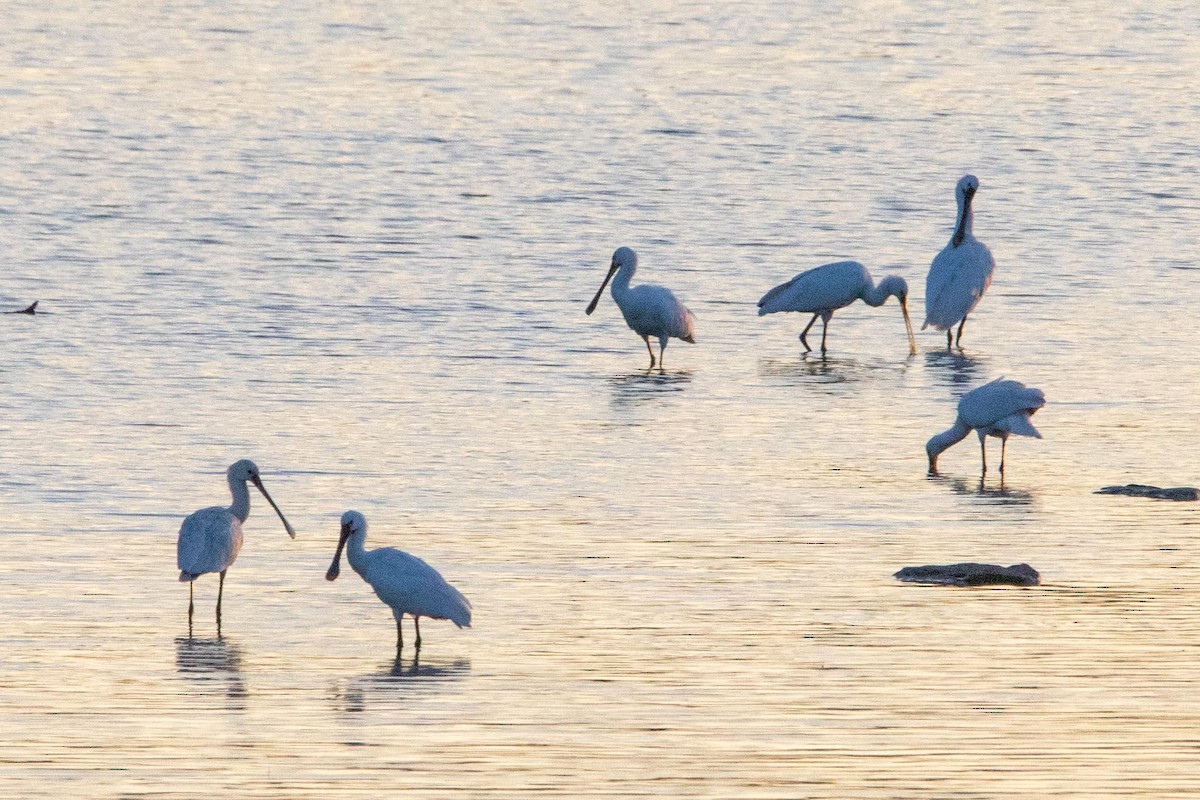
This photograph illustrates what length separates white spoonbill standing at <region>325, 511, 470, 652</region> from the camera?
9.83 meters

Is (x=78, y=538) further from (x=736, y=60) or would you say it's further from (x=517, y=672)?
(x=736, y=60)

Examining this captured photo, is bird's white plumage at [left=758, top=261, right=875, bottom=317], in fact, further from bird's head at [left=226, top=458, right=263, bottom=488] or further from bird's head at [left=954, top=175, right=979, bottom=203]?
bird's head at [left=226, top=458, right=263, bottom=488]


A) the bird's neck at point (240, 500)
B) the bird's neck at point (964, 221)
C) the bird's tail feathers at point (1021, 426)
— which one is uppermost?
the bird's neck at point (964, 221)

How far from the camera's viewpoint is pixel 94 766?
323 inches

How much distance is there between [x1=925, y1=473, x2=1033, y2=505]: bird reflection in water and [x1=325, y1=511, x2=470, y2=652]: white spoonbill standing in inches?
149

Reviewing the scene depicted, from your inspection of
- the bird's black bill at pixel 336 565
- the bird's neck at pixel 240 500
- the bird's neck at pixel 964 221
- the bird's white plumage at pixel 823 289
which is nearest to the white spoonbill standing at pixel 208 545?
the bird's neck at pixel 240 500

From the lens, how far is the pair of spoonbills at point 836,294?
696 inches

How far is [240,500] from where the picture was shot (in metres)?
11.2

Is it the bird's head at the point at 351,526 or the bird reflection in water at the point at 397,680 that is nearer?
the bird reflection in water at the point at 397,680

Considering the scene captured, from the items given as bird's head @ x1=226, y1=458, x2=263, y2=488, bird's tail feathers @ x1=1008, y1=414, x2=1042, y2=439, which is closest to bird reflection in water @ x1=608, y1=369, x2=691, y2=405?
bird's tail feathers @ x1=1008, y1=414, x2=1042, y2=439

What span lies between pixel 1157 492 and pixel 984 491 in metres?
0.95

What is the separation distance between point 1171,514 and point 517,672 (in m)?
4.13

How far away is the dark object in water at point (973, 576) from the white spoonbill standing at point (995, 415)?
2807mm

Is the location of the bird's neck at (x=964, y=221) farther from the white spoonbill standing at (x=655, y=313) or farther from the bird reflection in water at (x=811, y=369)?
the white spoonbill standing at (x=655, y=313)
